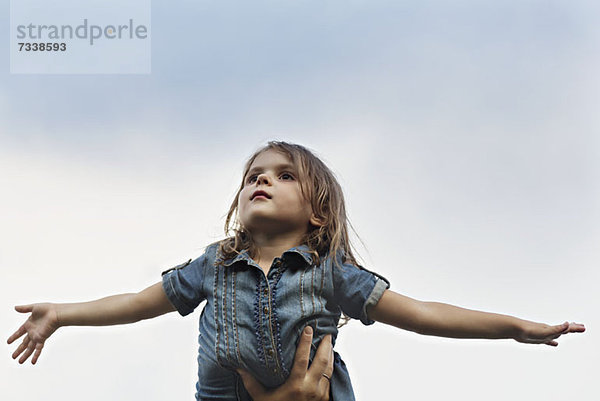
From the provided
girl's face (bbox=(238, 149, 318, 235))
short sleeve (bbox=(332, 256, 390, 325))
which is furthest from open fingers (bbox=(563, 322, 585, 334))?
girl's face (bbox=(238, 149, 318, 235))

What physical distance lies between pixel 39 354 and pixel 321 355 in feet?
2.85

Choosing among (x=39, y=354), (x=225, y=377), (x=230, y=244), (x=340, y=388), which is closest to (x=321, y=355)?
(x=340, y=388)

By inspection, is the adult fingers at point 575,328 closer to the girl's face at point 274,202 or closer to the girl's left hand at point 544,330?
the girl's left hand at point 544,330

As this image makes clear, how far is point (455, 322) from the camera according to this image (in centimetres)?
183

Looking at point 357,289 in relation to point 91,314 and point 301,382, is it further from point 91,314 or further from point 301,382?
point 91,314

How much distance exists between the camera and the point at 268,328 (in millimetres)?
Result: 1771

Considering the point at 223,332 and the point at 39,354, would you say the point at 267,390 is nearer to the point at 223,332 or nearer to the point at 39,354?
the point at 223,332

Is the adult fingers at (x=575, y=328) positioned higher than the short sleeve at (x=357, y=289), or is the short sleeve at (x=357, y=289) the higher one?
the short sleeve at (x=357, y=289)

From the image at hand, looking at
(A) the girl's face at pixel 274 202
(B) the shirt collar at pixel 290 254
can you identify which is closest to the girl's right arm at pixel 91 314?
(B) the shirt collar at pixel 290 254

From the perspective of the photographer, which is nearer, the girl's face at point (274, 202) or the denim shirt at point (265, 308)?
the denim shirt at point (265, 308)

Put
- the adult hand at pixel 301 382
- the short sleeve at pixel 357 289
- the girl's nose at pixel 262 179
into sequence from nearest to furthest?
the adult hand at pixel 301 382, the short sleeve at pixel 357 289, the girl's nose at pixel 262 179

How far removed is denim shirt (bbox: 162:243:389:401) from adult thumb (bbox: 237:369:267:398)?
0.6 inches

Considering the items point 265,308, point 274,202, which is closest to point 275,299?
point 265,308

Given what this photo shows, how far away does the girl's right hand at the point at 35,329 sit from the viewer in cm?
201
